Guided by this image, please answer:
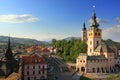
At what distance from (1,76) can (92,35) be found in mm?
42772

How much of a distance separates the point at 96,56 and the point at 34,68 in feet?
85.6

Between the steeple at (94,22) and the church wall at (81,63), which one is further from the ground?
the steeple at (94,22)

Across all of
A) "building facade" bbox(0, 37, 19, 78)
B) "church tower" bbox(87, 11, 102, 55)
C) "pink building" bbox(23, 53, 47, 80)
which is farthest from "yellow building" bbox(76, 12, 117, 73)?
"building facade" bbox(0, 37, 19, 78)

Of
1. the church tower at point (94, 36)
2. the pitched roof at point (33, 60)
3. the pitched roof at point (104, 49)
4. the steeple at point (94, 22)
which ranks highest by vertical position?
the steeple at point (94, 22)

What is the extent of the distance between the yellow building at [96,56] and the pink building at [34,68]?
20.8 meters

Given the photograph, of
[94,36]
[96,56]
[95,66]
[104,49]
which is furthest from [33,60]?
[94,36]

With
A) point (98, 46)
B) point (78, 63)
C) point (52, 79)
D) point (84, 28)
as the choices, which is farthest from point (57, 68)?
point (84, 28)

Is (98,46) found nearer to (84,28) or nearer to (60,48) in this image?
(84,28)

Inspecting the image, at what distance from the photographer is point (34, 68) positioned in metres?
58.6

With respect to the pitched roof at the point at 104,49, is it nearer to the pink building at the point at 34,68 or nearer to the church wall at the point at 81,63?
the church wall at the point at 81,63

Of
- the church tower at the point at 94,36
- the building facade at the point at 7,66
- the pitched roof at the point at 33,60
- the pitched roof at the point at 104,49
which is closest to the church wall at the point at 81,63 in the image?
the pitched roof at the point at 104,49

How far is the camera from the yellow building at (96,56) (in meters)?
77.2

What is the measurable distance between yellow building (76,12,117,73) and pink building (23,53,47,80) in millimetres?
20848

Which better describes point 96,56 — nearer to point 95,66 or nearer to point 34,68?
point 95,66
